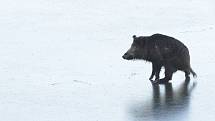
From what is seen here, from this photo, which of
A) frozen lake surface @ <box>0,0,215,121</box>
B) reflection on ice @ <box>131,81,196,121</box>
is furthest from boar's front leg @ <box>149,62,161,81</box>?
reflection on ice @ <box>131,81,196,121</box>

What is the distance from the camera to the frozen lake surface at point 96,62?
41.0ft

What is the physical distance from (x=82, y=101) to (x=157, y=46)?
121 inches

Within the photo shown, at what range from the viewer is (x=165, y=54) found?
1569 cm

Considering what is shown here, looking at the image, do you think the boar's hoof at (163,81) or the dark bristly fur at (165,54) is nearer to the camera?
the boar's hoof at (163,81)

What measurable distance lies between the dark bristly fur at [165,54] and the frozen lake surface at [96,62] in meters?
0.28

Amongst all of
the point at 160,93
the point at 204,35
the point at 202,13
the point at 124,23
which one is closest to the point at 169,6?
the point at 202,13

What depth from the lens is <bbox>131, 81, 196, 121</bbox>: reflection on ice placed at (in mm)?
11828

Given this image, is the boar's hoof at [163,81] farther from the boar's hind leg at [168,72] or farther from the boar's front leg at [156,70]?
the boar's front leg at [156,70]

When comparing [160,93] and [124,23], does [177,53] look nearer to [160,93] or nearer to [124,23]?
[160,93]

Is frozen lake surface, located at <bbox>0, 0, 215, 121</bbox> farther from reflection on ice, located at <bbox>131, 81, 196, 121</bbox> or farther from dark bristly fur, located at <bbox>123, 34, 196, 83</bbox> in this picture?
dark bristly fur, located at <bbox>123, 34, 196, 83</bbox>

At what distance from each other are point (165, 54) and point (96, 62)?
2.47 metres

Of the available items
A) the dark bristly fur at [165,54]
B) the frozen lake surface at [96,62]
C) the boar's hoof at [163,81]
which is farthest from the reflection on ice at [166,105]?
the dark bristly fur at [165,54]

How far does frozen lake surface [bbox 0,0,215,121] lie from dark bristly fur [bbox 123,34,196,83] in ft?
0.92

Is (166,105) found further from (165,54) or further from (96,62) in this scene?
(96,62)
